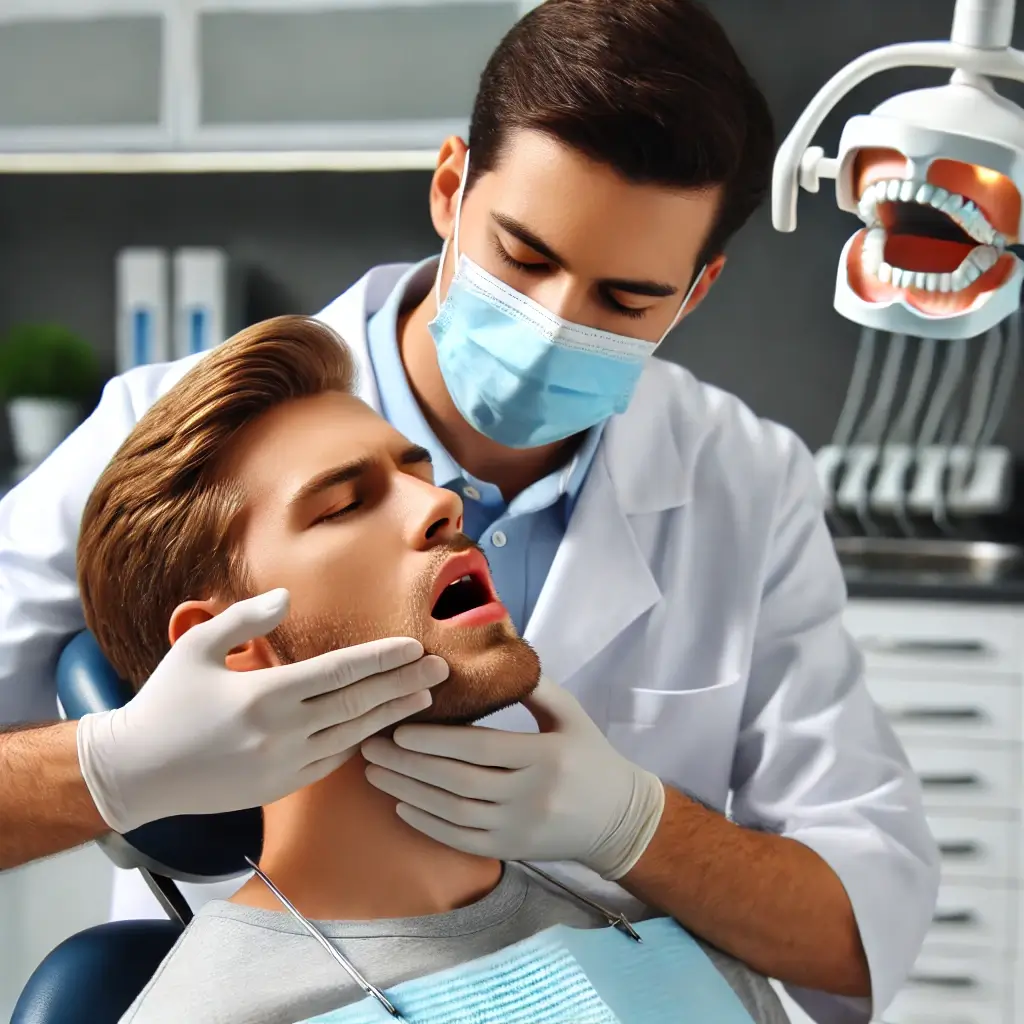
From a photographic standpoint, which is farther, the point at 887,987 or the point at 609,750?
the point at 887,987

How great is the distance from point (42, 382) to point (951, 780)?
2067 millimetres

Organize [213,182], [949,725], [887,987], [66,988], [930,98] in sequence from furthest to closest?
[213,182] → [949,725] → [887,987] → [66,988] → [930,98]

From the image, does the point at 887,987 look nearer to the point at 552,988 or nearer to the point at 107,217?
the point at 552,988

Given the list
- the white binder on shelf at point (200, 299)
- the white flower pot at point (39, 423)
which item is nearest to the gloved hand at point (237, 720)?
the white binder on shelf at point (200, 299)

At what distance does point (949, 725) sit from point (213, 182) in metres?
1.99

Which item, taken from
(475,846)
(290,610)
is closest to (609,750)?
(475,846)

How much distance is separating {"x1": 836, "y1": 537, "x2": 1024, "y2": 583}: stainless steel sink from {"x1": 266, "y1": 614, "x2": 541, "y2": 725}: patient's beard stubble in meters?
1.55

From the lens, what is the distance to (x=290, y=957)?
3.42 feet

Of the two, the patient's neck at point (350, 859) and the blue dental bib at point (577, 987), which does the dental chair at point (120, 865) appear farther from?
the blue dental bib at point (577, 987)

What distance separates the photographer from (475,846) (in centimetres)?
107

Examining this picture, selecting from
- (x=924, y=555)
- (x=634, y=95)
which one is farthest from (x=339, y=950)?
(x=924, y=555)

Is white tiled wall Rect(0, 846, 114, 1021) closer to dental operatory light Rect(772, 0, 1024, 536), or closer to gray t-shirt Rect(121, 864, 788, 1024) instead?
gray t-shirt Rect(121, 864, 788, 1024)

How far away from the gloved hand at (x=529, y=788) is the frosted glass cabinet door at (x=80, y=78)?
84.2 inches

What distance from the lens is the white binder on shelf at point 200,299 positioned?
2.78m
